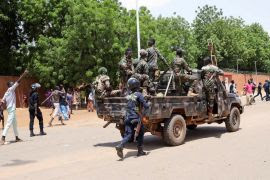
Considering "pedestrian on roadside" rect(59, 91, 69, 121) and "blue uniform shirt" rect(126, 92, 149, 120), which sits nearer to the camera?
"blue uniform shirt" rect(126, 92, 149, 120)

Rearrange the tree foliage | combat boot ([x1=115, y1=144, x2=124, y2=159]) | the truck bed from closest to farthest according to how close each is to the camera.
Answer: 1. combat boot ([x1=115, y1=144, x2=124, y2=159])
2. the truck bed
3. the tree foliage

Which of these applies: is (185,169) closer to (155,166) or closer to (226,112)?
(155,166)

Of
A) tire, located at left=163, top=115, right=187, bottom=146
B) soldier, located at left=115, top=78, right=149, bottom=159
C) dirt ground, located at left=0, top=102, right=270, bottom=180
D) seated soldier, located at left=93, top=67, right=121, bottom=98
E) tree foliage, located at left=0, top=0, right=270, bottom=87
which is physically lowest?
dirt ground, located at left=0, top=102, right=270, bottom=180

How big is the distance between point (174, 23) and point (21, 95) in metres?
21.8

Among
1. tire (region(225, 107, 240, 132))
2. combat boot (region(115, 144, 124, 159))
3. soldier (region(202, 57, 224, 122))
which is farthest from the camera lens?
tire (region(225, 107, 240, 132))

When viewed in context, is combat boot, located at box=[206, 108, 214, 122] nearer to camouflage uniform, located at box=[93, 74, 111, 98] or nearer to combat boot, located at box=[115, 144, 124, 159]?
camouflage uniform, located at box=[93, 74, 111, 98]

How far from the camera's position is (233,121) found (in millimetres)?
13117

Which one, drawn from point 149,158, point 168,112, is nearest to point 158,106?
point 168,112

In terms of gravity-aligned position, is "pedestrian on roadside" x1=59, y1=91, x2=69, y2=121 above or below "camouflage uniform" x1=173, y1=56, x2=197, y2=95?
below

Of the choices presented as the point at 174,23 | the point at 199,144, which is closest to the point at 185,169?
the point at 199,144

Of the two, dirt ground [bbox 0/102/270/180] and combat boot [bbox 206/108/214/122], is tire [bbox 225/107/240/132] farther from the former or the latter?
combat boot [bbox 206/108/214/122]

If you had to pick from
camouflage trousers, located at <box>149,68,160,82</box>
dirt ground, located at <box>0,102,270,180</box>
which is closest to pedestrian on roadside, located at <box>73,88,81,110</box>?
dirt ground, located at <box>0,102,270,180</box>

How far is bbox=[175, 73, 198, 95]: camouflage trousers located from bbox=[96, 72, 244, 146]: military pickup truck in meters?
0.14

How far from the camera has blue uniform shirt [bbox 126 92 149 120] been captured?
953 cm
